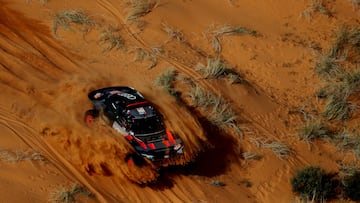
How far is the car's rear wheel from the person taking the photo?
15.2m

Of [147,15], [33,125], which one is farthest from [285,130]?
[33,125]

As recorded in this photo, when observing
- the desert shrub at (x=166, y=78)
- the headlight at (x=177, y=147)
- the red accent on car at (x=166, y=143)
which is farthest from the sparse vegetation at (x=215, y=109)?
the red accent on car at (x=166, y=143)

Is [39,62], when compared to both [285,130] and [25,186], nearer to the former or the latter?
[25,186]

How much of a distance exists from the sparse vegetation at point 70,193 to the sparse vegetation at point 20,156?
1107 millimetres

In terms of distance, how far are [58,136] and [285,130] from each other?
6790mm

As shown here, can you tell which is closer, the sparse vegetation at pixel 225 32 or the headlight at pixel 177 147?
the headlight at pixel 177 147

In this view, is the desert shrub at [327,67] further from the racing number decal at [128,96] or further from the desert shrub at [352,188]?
the racing number decal at [128,96]

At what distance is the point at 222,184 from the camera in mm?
15883

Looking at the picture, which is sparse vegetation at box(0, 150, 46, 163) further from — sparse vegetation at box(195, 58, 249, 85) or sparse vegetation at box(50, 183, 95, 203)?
sparse vegetation at box(195, 58, 249, 85)

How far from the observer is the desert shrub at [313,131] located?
1791 centimetres

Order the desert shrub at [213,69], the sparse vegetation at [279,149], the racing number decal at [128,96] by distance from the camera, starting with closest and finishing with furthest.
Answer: the racing number decal at [128,96], the sparse vegetation at [279,149], the desert shrub at [213,69]

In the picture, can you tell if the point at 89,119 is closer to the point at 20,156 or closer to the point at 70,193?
the point at 20,156

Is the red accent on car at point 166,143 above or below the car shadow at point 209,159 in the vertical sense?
above

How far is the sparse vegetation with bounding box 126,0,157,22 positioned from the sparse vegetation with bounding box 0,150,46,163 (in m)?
6.96
